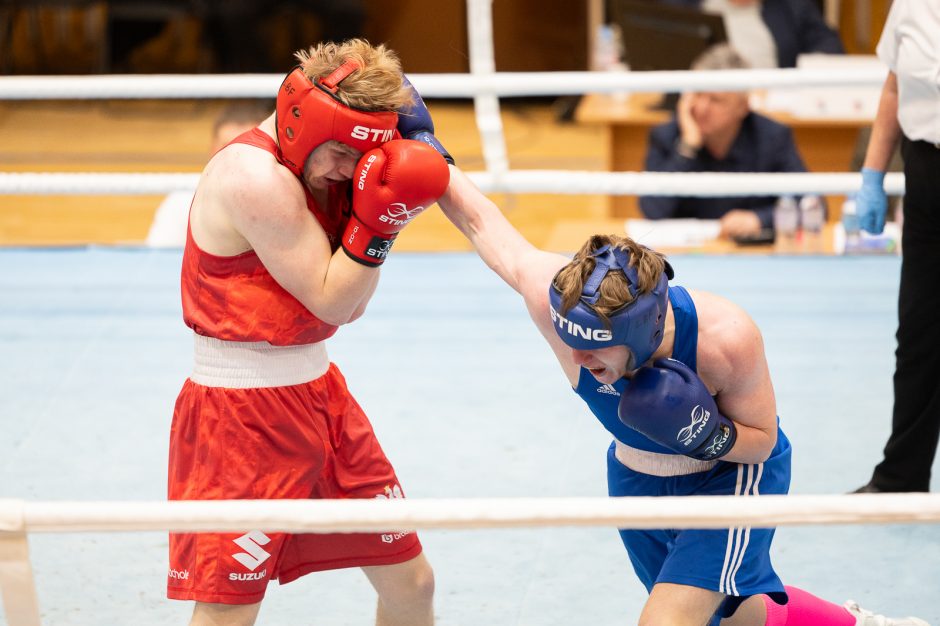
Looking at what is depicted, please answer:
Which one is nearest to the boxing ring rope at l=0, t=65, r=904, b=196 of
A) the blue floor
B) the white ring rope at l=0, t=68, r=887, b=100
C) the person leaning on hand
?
the white ring rope at l=0, t=68, r=887, b=100

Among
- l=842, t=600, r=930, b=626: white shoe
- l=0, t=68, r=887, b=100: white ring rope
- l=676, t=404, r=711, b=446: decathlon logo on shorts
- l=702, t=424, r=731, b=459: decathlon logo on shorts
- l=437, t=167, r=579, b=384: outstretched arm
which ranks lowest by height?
l=842, t=600, r=930, b=626: white shoe

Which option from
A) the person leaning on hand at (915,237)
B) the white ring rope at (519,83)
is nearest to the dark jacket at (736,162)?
the white ring rope at (519,83)

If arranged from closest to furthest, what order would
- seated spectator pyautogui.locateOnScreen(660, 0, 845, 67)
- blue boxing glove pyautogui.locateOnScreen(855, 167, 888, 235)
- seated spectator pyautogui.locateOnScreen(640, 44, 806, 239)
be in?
blue boxing glove pyautogui.locateOnScreen(855, 167, 888, 235) < seated spectator pyautogui.locateOnScreen(640, 44, 806, 239) < seated spectator pyautogui.locateOnScreen(660, 0, 845, 67)

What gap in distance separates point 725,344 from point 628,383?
0.54ft

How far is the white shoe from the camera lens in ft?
7.71

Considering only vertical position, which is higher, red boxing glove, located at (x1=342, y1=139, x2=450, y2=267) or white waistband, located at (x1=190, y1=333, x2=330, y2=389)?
red boxing glove, located at (x1=342, y1=139, x2=450, y2=267)

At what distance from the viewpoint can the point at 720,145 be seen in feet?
15.8

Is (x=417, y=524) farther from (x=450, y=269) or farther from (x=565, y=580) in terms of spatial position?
(x=450, y=269)

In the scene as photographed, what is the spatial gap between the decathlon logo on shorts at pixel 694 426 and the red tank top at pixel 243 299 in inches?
24.9

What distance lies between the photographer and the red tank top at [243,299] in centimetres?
210

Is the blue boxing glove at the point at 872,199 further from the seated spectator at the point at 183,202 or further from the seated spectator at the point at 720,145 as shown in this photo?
the seated spectator at the point at 183,202

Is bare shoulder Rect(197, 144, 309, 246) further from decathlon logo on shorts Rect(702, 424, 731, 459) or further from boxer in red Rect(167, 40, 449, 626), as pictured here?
decathlon logo on shorts Rect(702, 424, 731, 459)

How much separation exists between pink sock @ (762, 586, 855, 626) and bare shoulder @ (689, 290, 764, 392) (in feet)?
1.54

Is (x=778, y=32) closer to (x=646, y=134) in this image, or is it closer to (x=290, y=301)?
(x=646, y=134)
